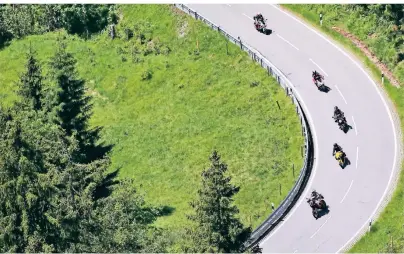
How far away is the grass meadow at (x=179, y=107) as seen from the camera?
255 ft

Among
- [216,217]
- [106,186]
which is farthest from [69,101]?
[216,217]

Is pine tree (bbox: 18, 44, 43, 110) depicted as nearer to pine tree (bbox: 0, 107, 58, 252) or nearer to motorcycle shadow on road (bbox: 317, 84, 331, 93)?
pine tree (bbox: 0, 107, 58, 252)

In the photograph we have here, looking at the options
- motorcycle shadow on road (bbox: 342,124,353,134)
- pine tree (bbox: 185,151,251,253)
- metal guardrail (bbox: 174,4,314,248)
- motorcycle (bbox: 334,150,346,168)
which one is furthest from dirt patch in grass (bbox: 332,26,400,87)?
pine tree (bbox: 185,151,251,253)

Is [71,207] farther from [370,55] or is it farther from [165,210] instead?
[370,55]

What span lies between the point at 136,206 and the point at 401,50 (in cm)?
2949

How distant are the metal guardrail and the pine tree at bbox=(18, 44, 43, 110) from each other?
20.3 metres

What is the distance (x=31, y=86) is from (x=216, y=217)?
29.1 meters

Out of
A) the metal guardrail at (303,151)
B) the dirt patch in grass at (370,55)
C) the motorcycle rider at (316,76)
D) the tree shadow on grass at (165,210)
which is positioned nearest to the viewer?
the metal guardrail at (303,151)

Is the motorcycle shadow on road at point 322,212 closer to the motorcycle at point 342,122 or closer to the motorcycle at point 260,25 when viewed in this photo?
the motorcycle at point 342,122

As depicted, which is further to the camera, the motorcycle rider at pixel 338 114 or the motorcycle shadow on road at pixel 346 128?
the motorcycle rider at pixel 338 114

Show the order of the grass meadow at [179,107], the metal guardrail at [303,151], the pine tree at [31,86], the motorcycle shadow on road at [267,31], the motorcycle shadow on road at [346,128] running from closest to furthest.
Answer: the metal guardrail at [303,151]
the grass meadow at [179,107]
the motorcycle shadow on road at [346,128]
the pine tree at [31,86]
the motorcycle shadow on road at [267,31]

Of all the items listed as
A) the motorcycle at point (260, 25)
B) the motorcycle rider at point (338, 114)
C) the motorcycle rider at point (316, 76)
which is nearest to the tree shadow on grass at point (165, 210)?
the motorcycle rider at point (338, 114)

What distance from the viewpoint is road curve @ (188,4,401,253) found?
70250mm

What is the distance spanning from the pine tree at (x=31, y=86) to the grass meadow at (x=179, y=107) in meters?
8.85
